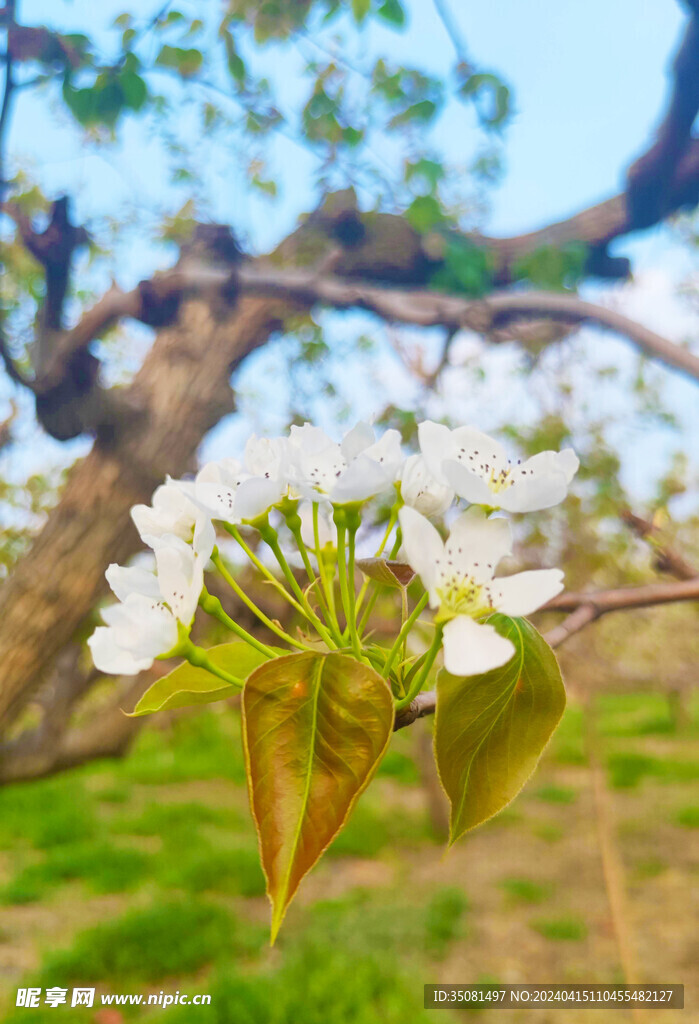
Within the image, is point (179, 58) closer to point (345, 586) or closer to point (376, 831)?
point (345, 586)

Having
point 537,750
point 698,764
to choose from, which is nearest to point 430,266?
point 537,750

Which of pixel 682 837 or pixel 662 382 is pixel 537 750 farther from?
pixel 682 837

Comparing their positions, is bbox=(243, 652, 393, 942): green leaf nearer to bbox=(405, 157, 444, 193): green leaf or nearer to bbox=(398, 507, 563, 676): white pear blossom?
bbox=(398, 507, 563, 676): white pear blossom

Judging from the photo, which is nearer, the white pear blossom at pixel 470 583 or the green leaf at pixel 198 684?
the white pear blossom at pixel 470 583


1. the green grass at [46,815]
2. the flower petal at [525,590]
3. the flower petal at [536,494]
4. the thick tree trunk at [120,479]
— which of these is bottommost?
the green grass at [46,815]

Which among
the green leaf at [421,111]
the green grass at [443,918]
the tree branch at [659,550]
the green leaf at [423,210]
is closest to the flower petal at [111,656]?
the tree branch at [659,550]

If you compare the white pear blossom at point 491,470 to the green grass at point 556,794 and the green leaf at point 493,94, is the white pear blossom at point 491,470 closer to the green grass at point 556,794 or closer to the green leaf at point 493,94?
the green leaf at point 493,94
